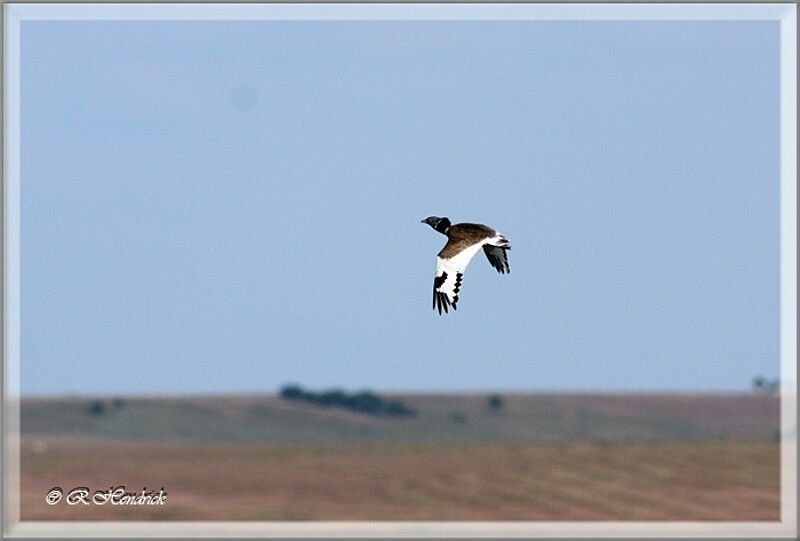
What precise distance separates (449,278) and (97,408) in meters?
123

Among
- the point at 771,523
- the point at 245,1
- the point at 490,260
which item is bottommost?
the point at 771,523

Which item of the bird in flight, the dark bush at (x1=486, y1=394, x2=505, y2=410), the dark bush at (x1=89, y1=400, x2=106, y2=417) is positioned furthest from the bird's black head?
the dark bush at (x1=486, y1=394, x2=505, y2=410)

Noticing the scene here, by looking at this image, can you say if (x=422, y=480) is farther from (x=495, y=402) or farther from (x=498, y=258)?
(x=498, y=258)

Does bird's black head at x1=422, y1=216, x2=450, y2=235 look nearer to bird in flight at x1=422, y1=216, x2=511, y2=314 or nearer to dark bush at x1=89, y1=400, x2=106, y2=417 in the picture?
bird in flight at x1=422, y1=216, x2=511, y2=314

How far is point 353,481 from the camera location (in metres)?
91.1

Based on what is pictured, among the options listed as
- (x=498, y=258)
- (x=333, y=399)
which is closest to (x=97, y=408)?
(x=333, y=399)

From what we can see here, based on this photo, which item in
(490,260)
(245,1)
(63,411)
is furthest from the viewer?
(63,411)

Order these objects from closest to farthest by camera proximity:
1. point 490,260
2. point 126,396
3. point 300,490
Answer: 1. point 490,260
2. point 300,490
3. point 126,396

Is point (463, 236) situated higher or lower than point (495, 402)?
lower

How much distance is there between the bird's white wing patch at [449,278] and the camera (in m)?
22.5

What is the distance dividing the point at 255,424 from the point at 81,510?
71789 millimetres

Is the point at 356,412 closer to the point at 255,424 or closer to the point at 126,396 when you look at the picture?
the point at 255,424

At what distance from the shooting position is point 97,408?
141 meters

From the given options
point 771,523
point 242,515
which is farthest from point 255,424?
point 771,523
